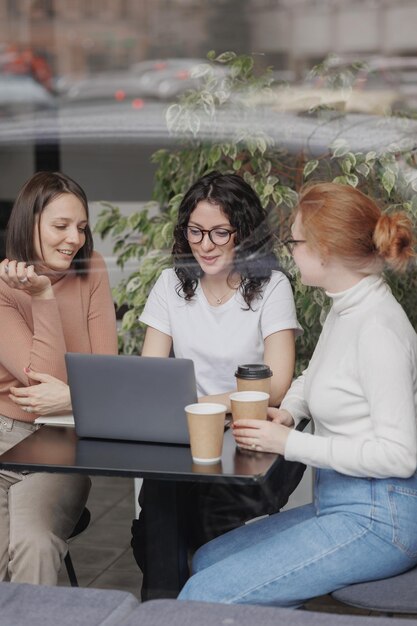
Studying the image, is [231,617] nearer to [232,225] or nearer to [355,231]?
[355,231]

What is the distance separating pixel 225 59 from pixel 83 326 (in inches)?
54.1

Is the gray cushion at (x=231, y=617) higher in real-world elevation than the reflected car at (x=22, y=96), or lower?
lower

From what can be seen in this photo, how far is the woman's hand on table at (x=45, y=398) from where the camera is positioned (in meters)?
2.19

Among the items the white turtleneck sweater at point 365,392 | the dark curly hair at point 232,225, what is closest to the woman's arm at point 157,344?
the dark curly hair at point 232,225

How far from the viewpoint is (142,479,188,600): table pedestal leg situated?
200cm

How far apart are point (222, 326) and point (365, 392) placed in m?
0.65

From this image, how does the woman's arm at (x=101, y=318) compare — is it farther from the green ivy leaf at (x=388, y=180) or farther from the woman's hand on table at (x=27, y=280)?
the green ivy leaf at (x=388, y=180)

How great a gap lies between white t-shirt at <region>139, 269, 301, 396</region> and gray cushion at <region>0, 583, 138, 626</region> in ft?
2.45

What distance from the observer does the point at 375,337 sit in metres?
1.81

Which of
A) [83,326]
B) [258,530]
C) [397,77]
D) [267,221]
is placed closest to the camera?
[258,530]

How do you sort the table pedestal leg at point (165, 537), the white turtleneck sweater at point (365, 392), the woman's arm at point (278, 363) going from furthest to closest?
the woman's arm at point (278, 363) < the table pedestal leg at point (165, 537) < the white turtleneck sweater at point (365, 392)

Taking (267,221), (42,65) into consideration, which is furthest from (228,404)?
(42,65)

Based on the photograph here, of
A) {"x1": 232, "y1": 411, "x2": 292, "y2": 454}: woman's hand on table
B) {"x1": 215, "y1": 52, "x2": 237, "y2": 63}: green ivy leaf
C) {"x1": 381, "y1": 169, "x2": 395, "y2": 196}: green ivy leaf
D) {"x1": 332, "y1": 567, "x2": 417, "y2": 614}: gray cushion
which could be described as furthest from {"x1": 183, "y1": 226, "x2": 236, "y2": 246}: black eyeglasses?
{"x1": 215, "y1": 52, "x2": 237, "y2": 63}: green ivy leaf

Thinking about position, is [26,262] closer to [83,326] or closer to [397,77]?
[83,326]
